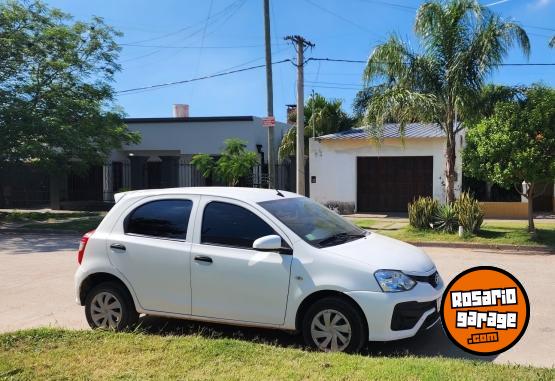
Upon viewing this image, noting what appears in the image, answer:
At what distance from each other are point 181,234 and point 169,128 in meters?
23.1

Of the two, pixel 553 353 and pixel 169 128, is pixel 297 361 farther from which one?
pixel 169 128

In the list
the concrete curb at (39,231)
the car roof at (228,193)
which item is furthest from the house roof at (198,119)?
the car roof at (228,193)

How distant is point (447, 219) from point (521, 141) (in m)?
2.93

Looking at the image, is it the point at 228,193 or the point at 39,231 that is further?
the point at 39,231

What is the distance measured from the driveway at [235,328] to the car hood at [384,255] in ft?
2.61

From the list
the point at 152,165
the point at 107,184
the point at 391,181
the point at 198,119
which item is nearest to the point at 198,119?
the point at 198,119

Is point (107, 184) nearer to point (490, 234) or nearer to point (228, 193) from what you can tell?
point (490, 234)

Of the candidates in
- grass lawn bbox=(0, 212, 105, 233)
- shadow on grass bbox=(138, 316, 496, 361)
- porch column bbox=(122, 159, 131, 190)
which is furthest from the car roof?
porch column bbox=(122, 159, 131, 190)

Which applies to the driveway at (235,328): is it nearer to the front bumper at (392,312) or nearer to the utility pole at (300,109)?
the front bumper at (392,312)

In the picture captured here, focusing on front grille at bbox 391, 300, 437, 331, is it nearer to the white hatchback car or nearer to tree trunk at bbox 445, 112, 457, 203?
the white hatchback car

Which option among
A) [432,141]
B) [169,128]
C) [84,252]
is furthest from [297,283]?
[169,128]

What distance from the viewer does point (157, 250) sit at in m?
5.91

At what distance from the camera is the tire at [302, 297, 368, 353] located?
16.9ft

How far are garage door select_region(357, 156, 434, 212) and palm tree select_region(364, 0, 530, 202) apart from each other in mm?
6654
